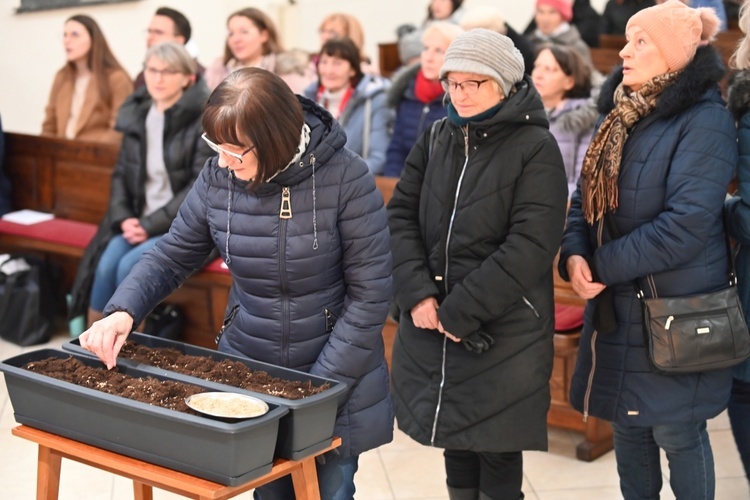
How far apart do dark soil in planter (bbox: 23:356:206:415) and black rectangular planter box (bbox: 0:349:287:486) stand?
41mm

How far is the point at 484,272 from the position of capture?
267 cm

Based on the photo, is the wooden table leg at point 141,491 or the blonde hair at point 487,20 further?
the blonde hair at point 487,20

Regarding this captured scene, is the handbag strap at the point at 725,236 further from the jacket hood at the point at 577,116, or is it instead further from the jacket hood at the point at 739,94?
the jacket hood at the point at 577,116

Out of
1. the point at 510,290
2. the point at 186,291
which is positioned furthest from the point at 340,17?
the point at 510,290

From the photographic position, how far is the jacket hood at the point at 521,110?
8.70 ft

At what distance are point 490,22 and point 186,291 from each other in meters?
1.90

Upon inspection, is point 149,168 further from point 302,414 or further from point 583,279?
point 302,414

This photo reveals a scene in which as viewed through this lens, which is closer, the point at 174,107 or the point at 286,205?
the point at 286,205

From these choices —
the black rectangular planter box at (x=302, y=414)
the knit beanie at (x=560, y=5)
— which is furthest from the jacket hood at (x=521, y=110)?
the knit beanie at (x=560, y=5)

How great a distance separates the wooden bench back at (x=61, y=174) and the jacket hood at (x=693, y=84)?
3.54 metres

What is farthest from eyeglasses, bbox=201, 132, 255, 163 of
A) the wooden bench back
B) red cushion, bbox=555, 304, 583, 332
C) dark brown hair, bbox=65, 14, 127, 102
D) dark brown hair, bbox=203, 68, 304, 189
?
dark brown hair, bbox=65, 14, 127, 102

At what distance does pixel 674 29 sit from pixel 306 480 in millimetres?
1458

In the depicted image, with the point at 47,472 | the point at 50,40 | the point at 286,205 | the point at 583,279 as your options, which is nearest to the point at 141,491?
the point at 47,472

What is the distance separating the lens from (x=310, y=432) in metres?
2.09
